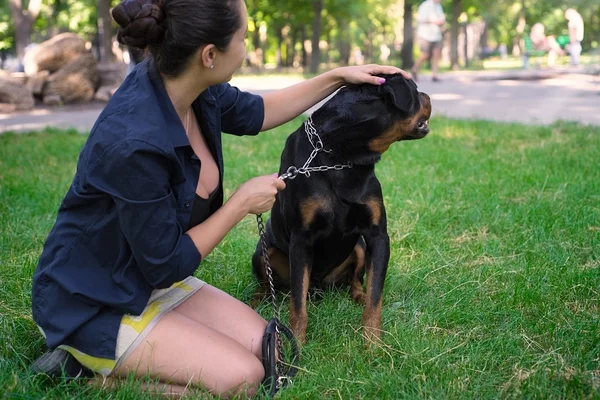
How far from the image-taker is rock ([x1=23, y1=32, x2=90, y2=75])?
13875 mm

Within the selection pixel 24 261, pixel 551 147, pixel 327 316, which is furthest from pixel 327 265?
pixel 551 147

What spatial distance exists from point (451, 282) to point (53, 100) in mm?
11955

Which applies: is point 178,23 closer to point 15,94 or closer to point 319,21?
point 15,94

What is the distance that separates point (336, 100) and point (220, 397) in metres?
1.45

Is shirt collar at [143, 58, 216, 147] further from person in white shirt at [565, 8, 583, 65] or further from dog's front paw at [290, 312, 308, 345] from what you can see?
person in white shirt at [565, 8, 583, 65]

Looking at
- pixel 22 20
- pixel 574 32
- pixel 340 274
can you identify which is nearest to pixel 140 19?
pixel 340 274

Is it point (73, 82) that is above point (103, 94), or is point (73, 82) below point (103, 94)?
above

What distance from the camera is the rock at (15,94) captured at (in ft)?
42.1

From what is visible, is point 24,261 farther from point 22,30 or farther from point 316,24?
point 316,24

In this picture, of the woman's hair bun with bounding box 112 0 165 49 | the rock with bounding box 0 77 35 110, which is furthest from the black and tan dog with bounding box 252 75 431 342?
the rock with bounding box 0 77 35 110

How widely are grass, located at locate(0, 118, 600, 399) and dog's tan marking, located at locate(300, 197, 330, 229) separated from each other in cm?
58

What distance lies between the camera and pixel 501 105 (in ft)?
36.7

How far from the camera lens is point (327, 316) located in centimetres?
338

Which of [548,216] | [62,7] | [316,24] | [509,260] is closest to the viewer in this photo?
[509,260]
